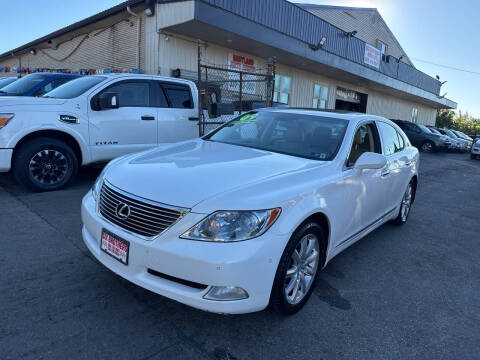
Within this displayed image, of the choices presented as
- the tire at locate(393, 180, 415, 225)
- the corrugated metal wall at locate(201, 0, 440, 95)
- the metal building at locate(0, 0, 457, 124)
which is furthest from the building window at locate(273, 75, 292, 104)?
the tire at locate(393, 180, 415, 225)

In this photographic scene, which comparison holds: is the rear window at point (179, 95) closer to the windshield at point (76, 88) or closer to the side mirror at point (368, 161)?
the windshield at point (76, 88)

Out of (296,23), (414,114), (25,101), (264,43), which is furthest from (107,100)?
(414,114)

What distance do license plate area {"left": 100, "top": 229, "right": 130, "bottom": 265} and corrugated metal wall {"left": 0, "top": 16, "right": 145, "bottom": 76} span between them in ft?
34.9

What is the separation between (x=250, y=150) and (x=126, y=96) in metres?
3.52

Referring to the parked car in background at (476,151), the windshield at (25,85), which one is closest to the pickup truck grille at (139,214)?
the windshield at (25,85)

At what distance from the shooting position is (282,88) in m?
16.5

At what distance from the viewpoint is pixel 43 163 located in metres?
5.30

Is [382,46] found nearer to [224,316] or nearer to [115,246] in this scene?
[224,316]

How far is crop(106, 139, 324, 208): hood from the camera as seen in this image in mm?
2334

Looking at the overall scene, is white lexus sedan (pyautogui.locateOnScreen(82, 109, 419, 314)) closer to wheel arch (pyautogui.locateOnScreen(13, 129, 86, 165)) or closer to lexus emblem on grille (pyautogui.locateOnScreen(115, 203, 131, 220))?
lexus emblem on grille (pyautogui.locateOnScreen(115, 203, 131, 220))

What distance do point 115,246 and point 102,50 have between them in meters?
13.6

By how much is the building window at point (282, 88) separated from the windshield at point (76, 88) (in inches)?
440

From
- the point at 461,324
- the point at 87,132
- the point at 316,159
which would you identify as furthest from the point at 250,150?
the point at 87,132

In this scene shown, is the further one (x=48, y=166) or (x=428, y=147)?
(x=428, y=147)
